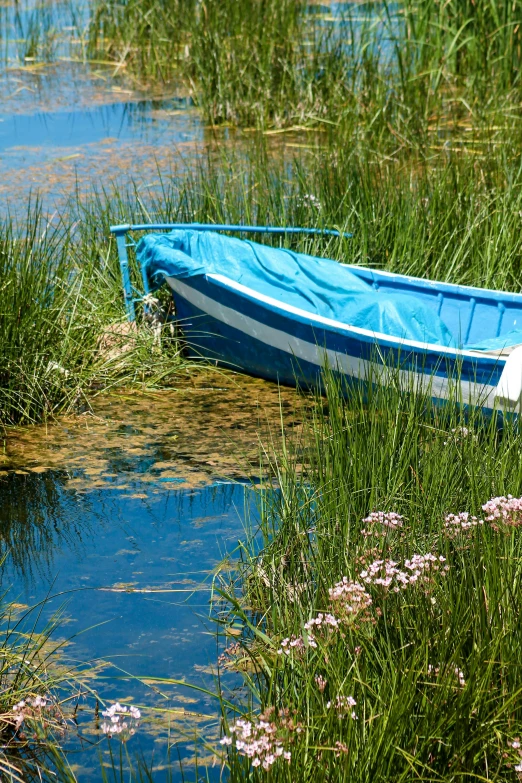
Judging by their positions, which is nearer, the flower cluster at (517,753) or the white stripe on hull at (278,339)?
the flower cluster at (517,753)

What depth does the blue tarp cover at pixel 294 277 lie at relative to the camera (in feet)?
16.0

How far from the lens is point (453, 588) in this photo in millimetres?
2443

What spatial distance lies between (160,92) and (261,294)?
606 centimetres

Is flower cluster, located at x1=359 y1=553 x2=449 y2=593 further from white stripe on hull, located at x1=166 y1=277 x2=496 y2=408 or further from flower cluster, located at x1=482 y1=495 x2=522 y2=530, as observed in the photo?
white stripe on hull, located at x1=166 y1=277 x2=496 y2=408

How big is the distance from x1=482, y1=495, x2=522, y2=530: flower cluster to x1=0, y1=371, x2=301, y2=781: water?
848 mm

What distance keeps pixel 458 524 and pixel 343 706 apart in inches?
32.7

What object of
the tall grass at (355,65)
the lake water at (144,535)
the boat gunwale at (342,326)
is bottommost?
the lake water at (144,535)

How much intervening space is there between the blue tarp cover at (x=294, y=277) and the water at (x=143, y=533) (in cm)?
48

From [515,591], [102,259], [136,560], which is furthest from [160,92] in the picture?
[515,591]

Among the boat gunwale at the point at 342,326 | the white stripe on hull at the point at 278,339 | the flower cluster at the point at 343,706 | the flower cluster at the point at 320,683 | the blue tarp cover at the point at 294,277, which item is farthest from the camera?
the blue tarp cover at the point at 294,277

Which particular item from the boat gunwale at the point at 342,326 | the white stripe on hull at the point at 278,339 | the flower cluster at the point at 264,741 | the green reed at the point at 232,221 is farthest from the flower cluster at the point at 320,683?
the green reed at the point at 232,221

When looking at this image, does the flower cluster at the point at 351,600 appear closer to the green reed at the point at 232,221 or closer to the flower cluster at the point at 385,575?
the flower cluster at the point at 385,575

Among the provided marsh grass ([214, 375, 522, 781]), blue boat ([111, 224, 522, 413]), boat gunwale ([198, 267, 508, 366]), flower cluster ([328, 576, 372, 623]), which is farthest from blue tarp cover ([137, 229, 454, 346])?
flower cluster ([328, 576, 372, 623])

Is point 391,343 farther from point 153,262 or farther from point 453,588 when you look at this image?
point 453,588
